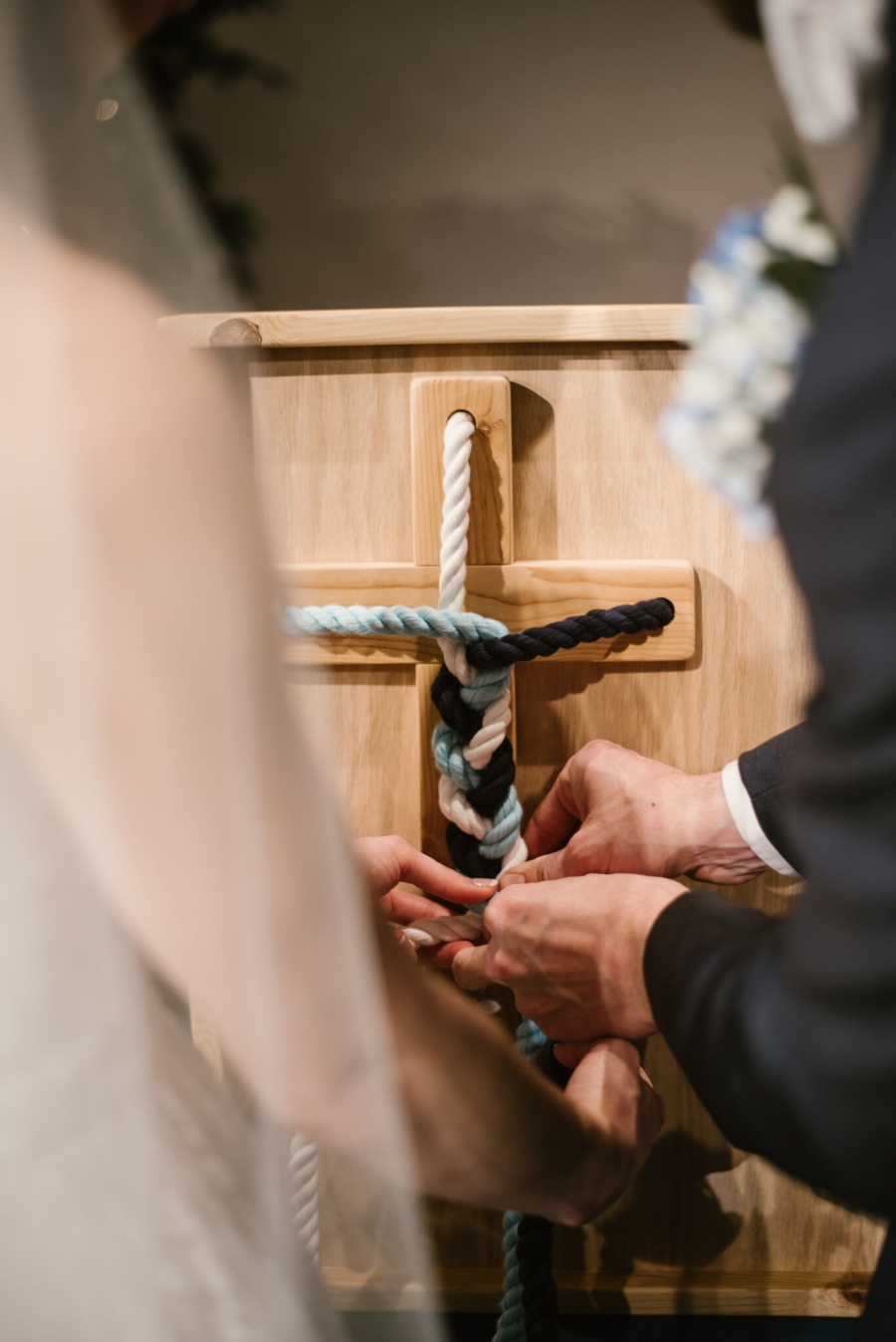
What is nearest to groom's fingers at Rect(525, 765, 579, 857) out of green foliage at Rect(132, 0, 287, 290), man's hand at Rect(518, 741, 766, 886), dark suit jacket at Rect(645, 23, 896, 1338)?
man's hand at Rect(518, 741, 766, 886)

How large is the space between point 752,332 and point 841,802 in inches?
6.8

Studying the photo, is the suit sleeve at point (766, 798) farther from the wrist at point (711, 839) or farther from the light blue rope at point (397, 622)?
the light blue rope at point (397, 622)

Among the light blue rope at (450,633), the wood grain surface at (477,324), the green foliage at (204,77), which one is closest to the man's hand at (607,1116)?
the light blue rope at (450,633)

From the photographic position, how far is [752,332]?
13.4 inches

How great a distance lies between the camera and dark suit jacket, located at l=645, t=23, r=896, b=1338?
0.74 feet

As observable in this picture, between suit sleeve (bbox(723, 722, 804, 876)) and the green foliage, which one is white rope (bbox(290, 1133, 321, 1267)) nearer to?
suit sleeve (bbox(723, 722, 804, 876))

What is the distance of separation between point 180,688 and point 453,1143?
7.2 inches

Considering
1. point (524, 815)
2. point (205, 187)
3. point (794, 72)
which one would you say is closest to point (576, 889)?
point (524, 815)

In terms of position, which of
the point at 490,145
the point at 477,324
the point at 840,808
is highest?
the point at 490,145

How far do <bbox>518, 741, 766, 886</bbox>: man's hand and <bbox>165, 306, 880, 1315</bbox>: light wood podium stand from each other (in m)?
0.02

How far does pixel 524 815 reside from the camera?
1.94 feet

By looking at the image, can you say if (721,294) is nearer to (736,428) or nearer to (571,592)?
(736,428)

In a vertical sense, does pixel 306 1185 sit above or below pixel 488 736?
below

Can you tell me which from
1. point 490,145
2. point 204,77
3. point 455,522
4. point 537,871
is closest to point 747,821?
point 537,871
